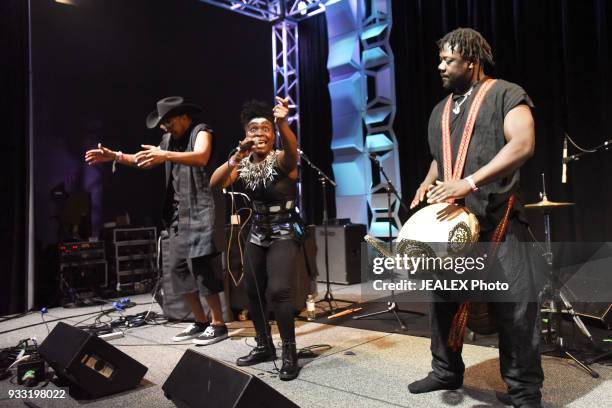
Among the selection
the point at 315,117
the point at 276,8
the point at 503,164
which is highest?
the point at 276,8

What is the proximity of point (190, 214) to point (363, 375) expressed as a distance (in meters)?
1.80

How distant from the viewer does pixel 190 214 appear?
3766 millimetres

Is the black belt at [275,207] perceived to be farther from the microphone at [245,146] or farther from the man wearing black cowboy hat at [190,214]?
the man wearing black cowboy hat at [190,214]

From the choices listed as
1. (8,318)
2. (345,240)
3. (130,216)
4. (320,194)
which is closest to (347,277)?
(345,240)

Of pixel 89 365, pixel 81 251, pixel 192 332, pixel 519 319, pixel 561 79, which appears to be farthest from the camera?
pixel 81 251

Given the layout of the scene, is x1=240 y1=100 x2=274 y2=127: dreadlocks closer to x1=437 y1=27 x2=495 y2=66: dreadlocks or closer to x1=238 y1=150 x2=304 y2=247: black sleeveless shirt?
x1=238 y1=150 x2=304 y2=247: black sleeveless shirt

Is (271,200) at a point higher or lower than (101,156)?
lower

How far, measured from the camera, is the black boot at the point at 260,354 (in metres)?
3.13

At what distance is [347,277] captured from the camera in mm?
6660

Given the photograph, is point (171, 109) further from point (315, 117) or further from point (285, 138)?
point (315, 117)

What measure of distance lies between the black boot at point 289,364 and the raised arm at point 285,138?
3.57 feet

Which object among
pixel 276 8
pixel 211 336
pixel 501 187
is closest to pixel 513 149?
pixel 501 187

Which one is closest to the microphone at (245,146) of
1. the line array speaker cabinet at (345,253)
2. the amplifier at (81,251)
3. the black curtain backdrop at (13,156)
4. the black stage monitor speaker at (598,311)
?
the black stage monitor speaker at (598,311)

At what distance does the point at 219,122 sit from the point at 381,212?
3.13 meters
